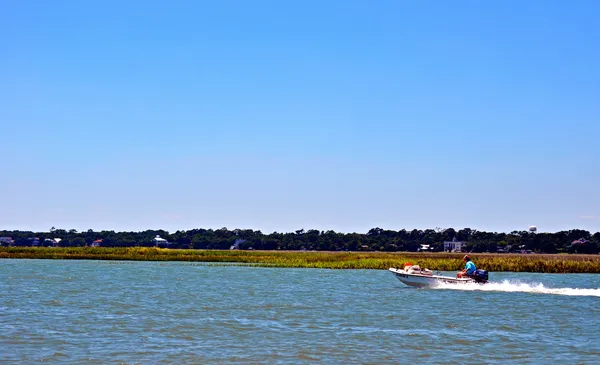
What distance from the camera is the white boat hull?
4709 centimetres

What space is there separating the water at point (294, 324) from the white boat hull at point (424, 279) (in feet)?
1.67

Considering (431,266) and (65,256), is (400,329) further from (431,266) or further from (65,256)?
(65,256)

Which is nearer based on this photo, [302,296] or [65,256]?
[302,296]

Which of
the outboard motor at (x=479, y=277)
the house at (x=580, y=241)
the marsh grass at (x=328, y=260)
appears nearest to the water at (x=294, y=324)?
the outboard motor at (x=479, y=277)

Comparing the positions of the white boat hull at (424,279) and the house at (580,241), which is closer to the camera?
the white boat hull at (424,279)

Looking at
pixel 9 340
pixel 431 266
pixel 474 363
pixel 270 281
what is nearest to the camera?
pixel 474 363

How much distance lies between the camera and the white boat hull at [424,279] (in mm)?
47094

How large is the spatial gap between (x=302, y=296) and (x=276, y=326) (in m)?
13.5

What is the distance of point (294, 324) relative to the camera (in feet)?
95.7

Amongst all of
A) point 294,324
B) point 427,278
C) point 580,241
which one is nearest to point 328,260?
point 427,278

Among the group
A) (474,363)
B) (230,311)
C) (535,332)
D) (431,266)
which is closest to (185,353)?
(474,363)

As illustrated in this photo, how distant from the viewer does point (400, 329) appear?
28.4 m

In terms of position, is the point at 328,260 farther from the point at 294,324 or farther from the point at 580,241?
the point at 580,241

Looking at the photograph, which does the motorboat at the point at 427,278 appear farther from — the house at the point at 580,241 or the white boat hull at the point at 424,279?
the house at the point at 580,241
